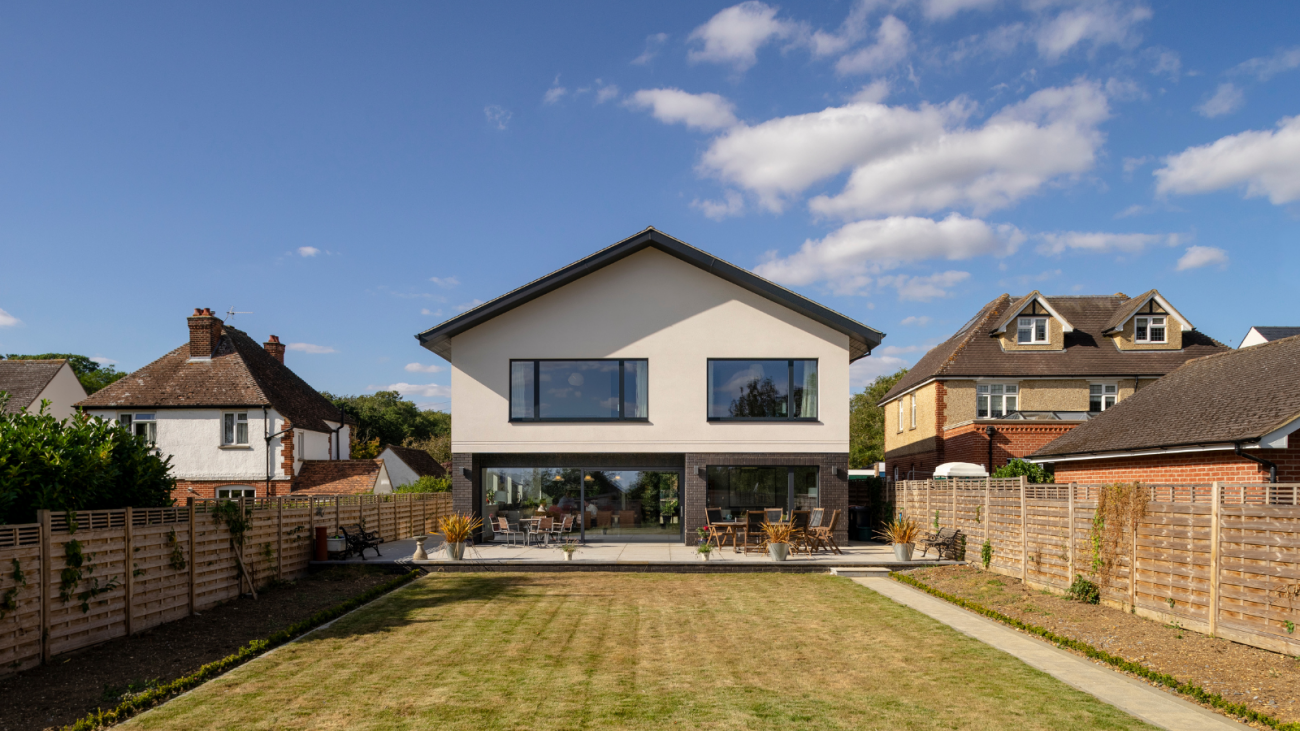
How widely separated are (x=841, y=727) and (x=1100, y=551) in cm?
704

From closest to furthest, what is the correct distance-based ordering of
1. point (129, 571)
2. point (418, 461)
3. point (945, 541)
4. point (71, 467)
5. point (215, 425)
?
point (71, 467) < point (129, 571) < point (945, 541) < point (215, 425) < point (418, 461)

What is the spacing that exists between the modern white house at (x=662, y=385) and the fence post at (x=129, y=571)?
10.1 m

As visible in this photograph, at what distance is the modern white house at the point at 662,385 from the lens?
65.1ft


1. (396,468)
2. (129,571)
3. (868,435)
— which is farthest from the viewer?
(868,435)

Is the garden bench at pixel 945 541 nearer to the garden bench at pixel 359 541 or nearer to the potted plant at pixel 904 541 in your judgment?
the potted plant at pixel 904 541

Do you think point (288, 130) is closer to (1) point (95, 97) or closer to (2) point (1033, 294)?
(1) point (95, 97)

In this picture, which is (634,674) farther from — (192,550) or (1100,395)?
(1100,395)

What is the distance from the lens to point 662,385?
19.9m

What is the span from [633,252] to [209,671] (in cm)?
1418

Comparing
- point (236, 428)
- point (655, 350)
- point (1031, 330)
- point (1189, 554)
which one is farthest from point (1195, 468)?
point (236, 428)

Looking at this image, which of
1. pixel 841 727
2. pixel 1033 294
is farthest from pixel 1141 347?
pixel 841 727

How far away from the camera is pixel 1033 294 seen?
29.3 m

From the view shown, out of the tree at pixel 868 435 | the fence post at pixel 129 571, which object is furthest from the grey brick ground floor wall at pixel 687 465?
the tree at pixel 868 435

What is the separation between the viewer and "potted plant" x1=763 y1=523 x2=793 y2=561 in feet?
55.2
